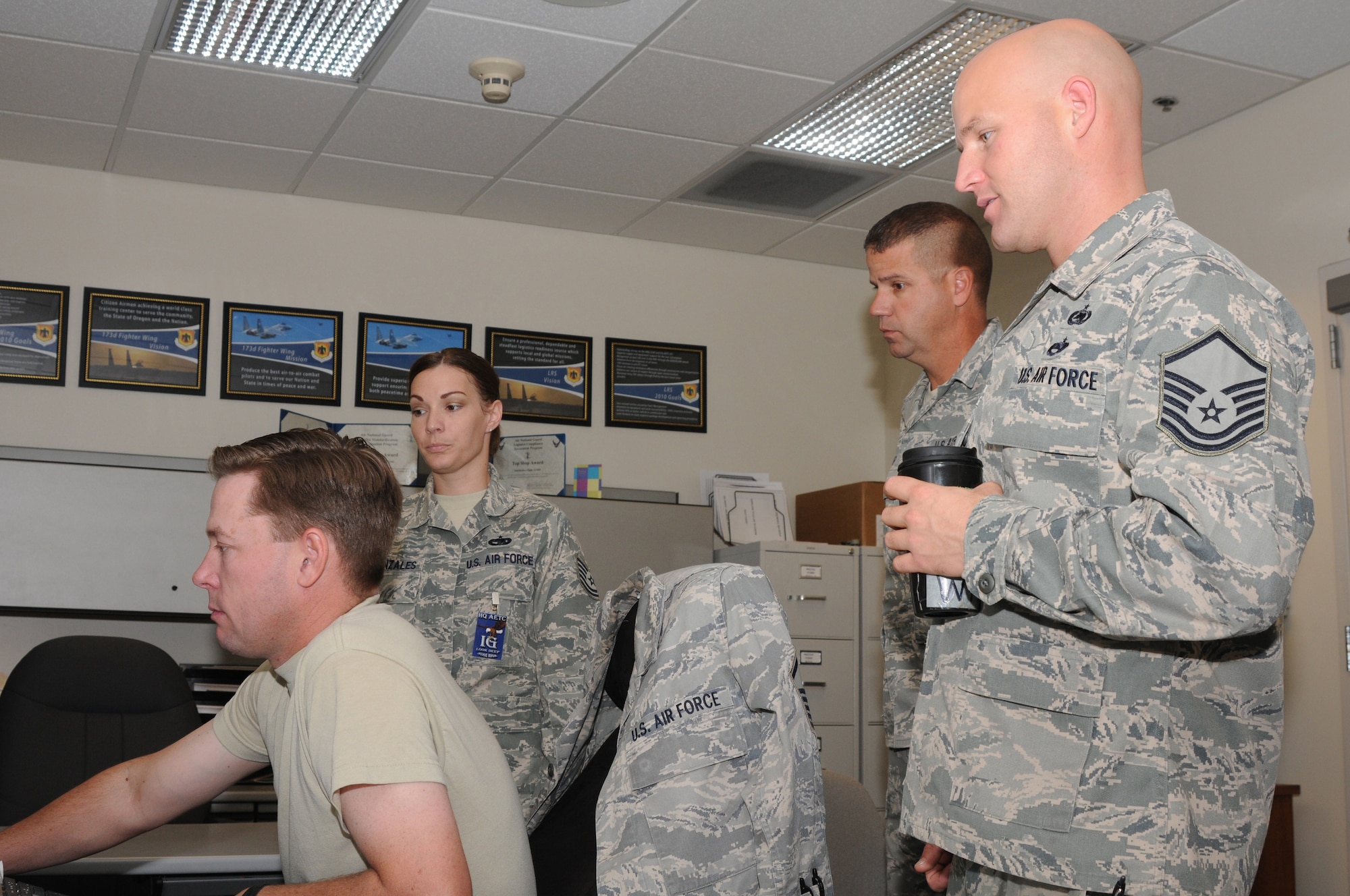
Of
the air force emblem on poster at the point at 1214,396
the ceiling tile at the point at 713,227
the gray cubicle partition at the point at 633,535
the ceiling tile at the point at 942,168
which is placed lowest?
the gray cubicle partition at the point at 633,535

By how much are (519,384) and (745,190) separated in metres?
1.32

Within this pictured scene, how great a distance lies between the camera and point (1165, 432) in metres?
1.10

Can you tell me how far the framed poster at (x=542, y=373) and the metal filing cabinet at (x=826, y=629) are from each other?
1089 mm

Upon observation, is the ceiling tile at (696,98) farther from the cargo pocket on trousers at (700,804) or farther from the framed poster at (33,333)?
the cargo pocket on trousers at (700,804)

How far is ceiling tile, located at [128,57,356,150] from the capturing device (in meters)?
3.82

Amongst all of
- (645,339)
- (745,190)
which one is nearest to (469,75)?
(745,190)

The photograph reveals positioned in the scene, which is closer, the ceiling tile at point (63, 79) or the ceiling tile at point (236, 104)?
the ceiling tile at point (63, 79)

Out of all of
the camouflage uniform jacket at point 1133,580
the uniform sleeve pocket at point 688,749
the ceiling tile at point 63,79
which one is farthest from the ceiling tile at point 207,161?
the camouflage uniform jacket at point 1133,580

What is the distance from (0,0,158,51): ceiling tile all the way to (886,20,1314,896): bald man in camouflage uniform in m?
2.97

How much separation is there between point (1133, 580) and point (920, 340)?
5.52 ft

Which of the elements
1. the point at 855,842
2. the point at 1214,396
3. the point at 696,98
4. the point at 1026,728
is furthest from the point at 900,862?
the point at 696,98

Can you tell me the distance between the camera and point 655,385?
5.41 meters

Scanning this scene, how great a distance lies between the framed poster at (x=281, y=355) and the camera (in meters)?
4.75

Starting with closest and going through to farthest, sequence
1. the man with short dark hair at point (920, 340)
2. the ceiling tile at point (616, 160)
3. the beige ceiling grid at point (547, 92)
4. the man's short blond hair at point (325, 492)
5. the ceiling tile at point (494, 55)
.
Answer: the man's short blond hair at point (325, 492), the man with short dark hair at point (920, 340), the beige ceiling grid at point (547, 92), the ceiling tile at point (494, 55), the ceiling tile at point (616, 160)
